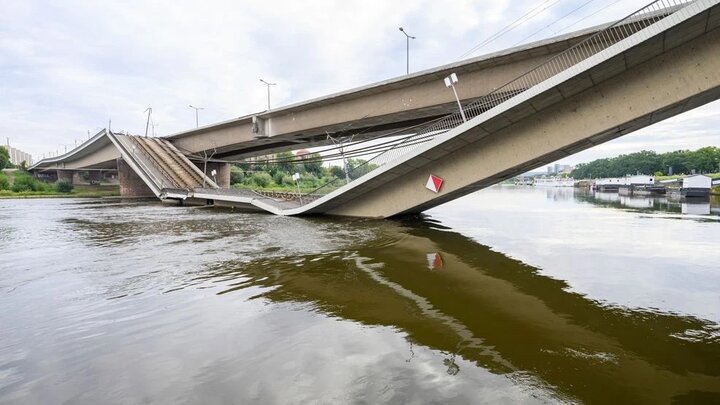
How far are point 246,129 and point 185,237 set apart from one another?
67.8 feet

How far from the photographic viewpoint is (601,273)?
26.8 ft

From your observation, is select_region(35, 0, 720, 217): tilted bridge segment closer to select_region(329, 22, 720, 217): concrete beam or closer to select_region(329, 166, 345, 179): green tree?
select_region(329, 22, 720, 217): concrete beam

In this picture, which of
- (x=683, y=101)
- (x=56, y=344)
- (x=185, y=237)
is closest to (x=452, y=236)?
(x=683, y=101)

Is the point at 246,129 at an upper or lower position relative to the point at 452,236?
upper

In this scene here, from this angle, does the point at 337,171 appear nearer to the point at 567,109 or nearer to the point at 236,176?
the point at 236,176

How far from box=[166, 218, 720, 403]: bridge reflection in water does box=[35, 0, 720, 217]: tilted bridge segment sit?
6664mm

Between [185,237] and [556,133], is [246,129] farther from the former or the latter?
[556,133]

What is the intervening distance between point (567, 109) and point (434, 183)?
243 inches

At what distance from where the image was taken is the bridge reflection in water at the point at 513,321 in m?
3.67

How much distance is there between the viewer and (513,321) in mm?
5301

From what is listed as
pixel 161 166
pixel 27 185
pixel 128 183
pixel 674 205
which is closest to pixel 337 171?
pixel 128 183

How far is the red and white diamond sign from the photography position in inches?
671

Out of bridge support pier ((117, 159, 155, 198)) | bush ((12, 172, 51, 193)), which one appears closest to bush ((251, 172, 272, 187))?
bridge support pier ((117, 159, 155, 198))

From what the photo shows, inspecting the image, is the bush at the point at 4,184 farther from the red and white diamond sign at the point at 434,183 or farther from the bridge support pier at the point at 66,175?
the red and white diamond sign at the point at 434,183
